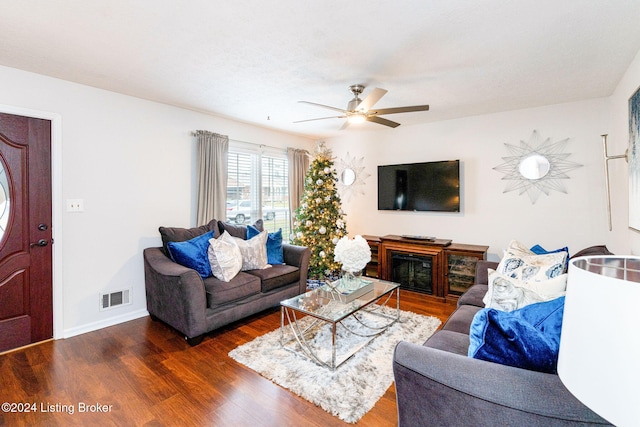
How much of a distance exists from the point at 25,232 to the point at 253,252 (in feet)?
7.02

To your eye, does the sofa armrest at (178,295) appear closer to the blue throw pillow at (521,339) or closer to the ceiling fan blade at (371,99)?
the ceiling fan blade at (371,99)

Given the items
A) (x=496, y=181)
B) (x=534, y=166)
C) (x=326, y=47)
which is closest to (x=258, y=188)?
(x=326, y=47)

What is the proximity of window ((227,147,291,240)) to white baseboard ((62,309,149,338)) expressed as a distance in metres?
1.68

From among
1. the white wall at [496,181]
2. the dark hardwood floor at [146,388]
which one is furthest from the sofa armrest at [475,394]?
the white wall at [496,181]

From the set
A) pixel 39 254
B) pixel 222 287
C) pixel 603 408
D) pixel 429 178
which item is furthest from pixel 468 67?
pixel 39 254

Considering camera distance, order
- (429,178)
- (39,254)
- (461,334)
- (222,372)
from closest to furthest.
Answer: (461,334) → (222,372) → (39,254) → (429,178)

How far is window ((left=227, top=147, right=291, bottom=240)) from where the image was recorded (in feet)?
15.2

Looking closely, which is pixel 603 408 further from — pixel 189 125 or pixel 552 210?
pixel 189 125

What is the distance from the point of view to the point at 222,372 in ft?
7.88

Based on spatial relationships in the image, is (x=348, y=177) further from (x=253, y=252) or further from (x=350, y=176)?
(x=253, y=252)

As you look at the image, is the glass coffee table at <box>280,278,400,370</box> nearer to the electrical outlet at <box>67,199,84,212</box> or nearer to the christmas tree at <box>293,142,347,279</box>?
the christmas tree at <box>293,142,347,279</box>

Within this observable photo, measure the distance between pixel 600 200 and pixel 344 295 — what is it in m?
3.26

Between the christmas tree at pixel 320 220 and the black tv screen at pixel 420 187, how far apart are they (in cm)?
91

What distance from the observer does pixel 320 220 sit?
4707 mm
